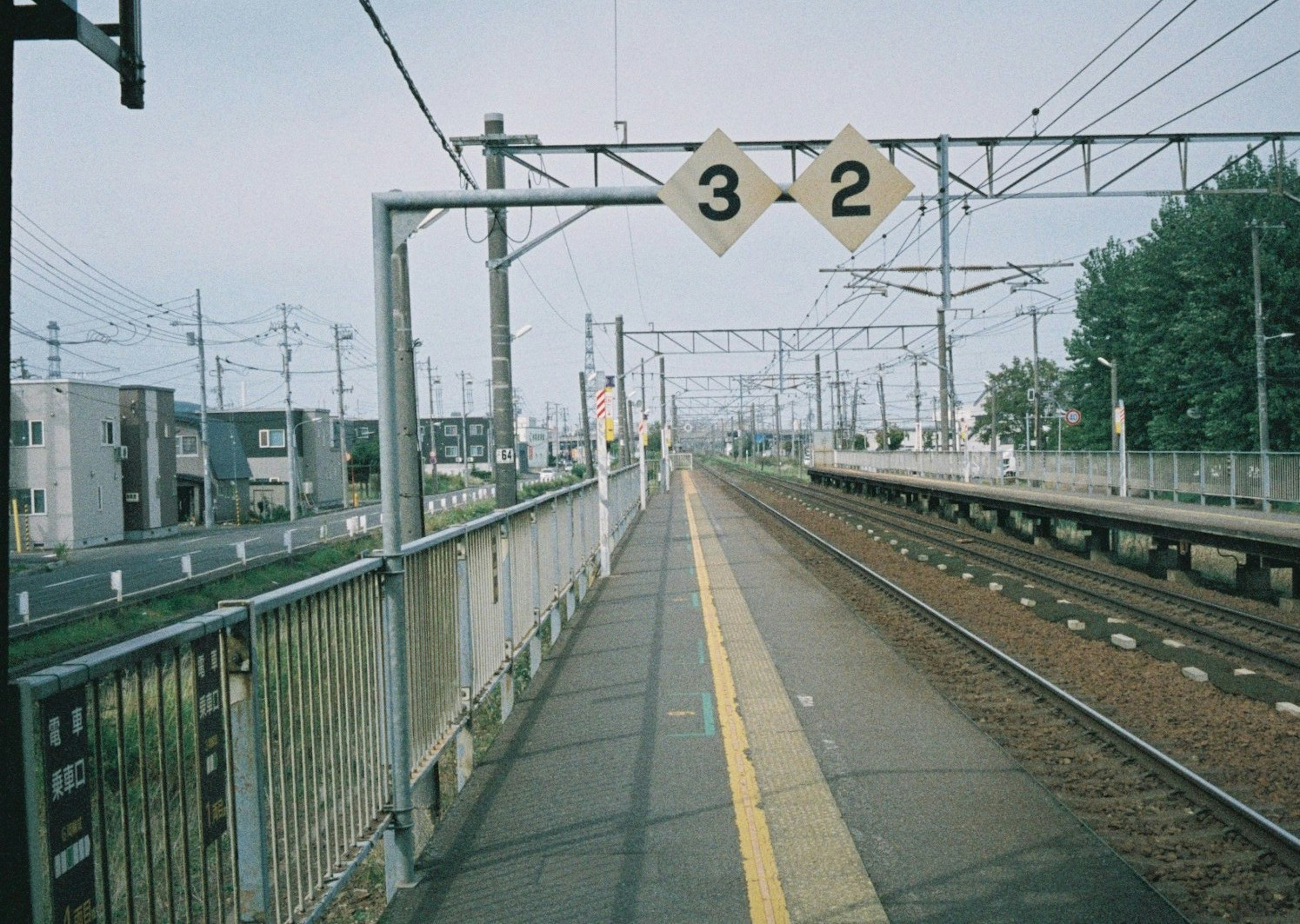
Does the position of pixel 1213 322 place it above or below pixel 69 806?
above

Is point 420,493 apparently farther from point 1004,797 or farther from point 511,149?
point 1004,797

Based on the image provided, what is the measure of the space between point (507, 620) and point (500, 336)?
7.30 metres

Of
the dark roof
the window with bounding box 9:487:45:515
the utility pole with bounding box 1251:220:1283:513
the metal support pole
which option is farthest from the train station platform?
the dark roof

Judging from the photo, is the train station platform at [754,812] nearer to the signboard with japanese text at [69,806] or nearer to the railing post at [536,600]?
the railing post at [536,600]

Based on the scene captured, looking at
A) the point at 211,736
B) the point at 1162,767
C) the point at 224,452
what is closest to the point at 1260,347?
the point at 1162,767

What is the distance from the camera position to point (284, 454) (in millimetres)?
79250

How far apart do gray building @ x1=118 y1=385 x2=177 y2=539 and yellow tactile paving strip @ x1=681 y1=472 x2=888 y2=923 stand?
1996 inches

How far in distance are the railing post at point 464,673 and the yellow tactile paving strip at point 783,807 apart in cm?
175

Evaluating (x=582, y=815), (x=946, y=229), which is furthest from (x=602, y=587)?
(x=582, y=815)

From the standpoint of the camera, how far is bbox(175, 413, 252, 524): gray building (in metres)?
66.8

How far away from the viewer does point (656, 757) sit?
7492mm

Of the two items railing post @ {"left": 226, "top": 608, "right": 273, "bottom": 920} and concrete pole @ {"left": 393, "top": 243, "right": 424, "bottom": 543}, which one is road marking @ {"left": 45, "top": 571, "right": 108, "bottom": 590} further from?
railing post @ {"left": 226, "top": 608, "right": 273, "bottom": 920}

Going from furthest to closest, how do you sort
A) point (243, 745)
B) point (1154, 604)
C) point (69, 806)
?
point (1154, 604), point (243, 745), point (69, 806)

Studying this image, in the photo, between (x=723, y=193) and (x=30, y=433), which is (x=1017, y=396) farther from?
(x=723, y=193)
